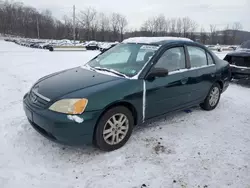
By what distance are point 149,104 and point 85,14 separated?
71.9m

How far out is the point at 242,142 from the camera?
3551 millimetres

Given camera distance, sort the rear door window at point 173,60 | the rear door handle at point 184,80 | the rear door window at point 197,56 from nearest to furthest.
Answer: the rear door window at point 173,60, the rear door handle at point 184,80, the rear door window at point 197,56

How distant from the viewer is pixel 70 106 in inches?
107

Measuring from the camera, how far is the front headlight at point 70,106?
269 centimetres

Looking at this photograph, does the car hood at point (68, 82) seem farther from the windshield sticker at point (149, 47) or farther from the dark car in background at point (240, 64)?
the dark car in background at point (240, 64)

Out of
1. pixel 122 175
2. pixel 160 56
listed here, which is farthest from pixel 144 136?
pixel 160 56

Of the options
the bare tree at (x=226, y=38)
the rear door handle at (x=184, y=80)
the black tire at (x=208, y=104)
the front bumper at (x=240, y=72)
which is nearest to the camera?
the rear door handle at (x=184, y=80)

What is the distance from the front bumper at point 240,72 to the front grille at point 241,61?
0.54ft

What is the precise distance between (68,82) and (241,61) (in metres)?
6.53

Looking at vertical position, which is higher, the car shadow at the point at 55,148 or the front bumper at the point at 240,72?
the front bumper at the point at 240,72

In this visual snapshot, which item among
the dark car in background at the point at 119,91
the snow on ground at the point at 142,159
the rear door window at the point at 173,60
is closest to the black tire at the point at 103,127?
the dark car in background at the point at 119,91

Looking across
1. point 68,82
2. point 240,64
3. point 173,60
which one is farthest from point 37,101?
point 240,64

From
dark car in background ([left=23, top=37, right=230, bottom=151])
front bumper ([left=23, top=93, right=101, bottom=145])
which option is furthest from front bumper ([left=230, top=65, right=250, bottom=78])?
front bumper ([left=23, top=93, right=101, bottom=145])

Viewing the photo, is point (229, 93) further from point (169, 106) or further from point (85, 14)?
point (85, 14)
